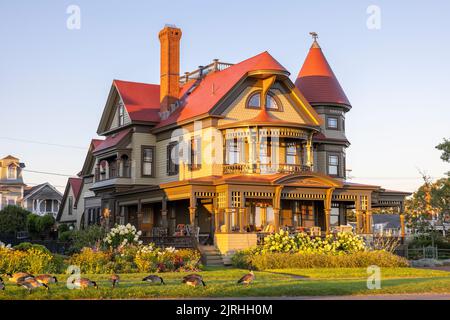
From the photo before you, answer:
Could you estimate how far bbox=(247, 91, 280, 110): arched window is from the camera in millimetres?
41219

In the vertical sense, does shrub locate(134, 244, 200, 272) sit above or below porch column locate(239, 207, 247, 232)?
below

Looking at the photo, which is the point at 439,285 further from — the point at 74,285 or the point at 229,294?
the point at 74,285

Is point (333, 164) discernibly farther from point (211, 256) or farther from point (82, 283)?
point (82, 283)

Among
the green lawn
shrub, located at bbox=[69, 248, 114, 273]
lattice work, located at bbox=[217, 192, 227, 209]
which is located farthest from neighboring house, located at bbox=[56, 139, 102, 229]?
the green lawn

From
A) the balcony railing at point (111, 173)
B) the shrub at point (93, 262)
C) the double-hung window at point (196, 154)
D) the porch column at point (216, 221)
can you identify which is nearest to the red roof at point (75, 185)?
the balcony railing at point (111, 173)

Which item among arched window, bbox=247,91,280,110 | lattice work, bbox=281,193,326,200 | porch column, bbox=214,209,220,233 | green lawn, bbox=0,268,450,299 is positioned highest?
arched window, bbox=247,91,280,110

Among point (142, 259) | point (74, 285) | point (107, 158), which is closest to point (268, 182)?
point (142, 259)

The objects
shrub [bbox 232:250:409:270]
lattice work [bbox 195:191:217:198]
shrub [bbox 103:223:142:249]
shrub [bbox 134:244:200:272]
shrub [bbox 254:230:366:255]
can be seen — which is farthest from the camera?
lattice work [bbox 195:191:217:198]

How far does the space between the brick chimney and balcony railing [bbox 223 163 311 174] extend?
8268mm

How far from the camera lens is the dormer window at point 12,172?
78375 millimetres

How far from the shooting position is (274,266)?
31141 millimetres

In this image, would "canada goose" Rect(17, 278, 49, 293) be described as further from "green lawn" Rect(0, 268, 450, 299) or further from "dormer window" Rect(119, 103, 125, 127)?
"dormer window" Rect(119, 103, 125, 127)

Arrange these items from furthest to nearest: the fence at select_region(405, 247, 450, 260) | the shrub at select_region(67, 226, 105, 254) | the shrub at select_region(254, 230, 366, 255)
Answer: the fence at select_region(405, 247, 450, 260) → the shrub at select_region(67, 226, 105, 254) → the shrub at select_region(254, 230, 366, 255)
